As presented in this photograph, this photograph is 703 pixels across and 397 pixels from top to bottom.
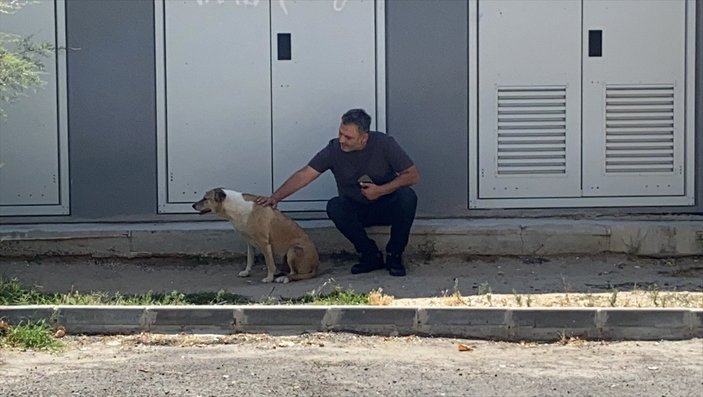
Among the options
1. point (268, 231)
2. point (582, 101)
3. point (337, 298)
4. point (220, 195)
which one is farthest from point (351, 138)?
point (582, 101)

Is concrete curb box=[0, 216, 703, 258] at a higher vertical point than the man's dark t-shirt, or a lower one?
lower

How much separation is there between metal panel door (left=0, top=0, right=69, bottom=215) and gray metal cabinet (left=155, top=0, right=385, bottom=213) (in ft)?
2.65

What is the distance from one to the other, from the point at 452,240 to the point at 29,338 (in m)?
3.53

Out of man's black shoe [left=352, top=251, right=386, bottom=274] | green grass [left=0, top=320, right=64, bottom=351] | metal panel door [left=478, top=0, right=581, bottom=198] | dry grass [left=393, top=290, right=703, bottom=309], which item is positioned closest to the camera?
green grass [left=0, top=320, right=64, bottom=351]

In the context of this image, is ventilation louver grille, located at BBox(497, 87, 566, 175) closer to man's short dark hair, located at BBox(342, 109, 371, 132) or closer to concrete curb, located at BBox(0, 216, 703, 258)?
concrete curb, located at BBox(0, 216, 703, 258)

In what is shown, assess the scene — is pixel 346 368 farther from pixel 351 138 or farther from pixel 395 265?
pixel 351 138

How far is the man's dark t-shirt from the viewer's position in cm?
850

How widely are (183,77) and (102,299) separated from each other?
8.06ft

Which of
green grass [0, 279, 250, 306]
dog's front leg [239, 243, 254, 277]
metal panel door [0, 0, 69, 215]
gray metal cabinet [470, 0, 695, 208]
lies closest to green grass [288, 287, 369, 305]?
green grass [0, 279, 250, 306]

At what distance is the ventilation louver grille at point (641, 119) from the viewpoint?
941cm

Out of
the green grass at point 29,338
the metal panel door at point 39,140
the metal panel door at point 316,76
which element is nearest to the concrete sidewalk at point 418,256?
the metal panel door at point 39,140

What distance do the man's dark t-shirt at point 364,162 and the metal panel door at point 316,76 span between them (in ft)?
2.46

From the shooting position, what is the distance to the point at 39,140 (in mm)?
9258

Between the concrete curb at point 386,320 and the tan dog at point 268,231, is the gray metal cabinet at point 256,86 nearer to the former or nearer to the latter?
the tan dog at point 268,231
